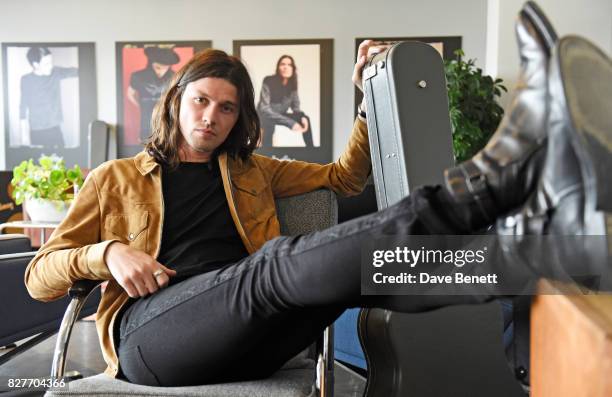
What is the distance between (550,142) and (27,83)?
586 cm

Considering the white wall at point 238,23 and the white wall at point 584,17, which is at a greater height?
the white wall at point 238,23

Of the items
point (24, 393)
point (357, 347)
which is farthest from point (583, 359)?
point (24, 393)

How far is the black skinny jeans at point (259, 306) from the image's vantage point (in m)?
0.87

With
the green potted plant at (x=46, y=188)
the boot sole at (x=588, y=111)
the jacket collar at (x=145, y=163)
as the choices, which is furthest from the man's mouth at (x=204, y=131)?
the green potted plant at (x=46, y=188)

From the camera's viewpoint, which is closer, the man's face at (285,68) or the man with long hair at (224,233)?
the man with long hair at (224,233)

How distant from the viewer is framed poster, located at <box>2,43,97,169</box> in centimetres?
565

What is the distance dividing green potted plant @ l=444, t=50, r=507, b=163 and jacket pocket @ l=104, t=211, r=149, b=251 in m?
2.20

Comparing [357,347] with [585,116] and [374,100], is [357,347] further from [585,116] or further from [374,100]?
[585,116]

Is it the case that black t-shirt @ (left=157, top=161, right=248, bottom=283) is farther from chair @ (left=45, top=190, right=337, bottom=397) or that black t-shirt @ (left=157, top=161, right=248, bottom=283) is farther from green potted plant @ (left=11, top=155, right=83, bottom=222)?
green potted plant @ (left=11, top=155, right=83, bottom=222)

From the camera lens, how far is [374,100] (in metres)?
1.42

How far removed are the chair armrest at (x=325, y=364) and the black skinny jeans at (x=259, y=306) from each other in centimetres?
5

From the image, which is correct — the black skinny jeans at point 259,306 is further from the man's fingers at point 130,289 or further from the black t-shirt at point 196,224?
the black t-shirt at point 196,224

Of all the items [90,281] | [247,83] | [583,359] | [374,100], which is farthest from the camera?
[247,83]

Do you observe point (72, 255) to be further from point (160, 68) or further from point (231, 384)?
point (160, 68)
